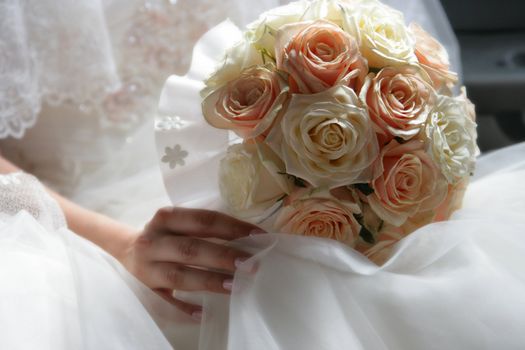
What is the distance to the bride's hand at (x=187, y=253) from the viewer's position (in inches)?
25.6

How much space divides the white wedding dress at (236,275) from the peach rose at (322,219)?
0.5 inches

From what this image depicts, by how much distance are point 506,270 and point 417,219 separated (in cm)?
9

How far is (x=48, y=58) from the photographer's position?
2.98ft

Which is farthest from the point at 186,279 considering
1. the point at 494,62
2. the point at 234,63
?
the point at 494,62

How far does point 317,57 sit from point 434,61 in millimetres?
136

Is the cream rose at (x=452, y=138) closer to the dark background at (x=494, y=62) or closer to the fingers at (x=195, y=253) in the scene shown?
the fingers at (x=195, y=253)

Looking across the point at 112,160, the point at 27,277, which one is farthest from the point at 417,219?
the point at 112,160

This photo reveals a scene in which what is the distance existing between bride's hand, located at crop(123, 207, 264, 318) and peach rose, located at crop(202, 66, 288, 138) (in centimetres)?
11

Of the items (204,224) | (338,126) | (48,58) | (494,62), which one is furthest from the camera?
(494,62)

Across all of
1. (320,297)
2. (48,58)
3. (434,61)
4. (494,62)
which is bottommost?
(320,297)

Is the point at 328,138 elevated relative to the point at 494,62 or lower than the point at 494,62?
lower

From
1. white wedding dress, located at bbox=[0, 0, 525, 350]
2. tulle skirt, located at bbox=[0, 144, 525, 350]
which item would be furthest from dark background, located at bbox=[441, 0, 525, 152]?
tulle skirt, located at bbox=[0, 144, 525, 350]

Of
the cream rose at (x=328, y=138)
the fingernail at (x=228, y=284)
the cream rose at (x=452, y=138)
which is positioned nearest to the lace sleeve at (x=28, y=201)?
the fingernail at (x=228, y=284)

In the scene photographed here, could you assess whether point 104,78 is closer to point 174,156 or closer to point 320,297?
point 174,156
